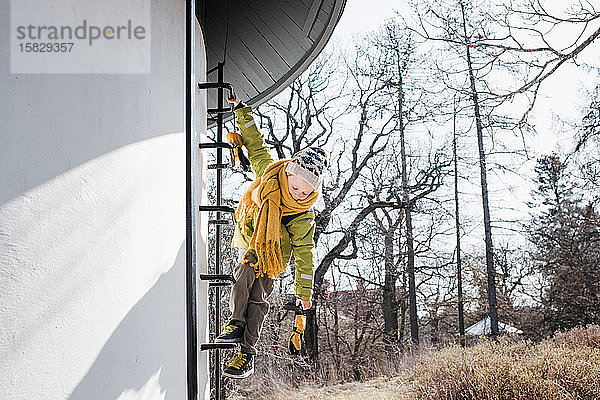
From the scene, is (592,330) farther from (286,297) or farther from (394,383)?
(286,297)

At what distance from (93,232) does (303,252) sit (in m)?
1.10

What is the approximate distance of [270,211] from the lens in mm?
2084

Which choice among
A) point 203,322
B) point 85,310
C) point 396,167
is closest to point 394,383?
point 396,167

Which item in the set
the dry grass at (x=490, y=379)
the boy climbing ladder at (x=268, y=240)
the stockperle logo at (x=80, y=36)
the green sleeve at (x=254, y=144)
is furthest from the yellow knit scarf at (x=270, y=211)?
the dry grass at (x=490, y=379)

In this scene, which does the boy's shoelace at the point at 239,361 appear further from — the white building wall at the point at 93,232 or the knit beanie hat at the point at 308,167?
the knit beanie hat at the point at 308,167

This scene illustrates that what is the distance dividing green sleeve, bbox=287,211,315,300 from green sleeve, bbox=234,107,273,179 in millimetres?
263

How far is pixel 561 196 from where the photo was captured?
36.4 feet

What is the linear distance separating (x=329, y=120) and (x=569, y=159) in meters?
4.45

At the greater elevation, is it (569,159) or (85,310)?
(569,159)

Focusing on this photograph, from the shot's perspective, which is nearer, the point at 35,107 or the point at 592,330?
the point at 35,107

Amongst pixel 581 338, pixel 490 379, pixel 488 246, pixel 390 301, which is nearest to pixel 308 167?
pixel 490 379

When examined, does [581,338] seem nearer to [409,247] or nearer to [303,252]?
[409,247]

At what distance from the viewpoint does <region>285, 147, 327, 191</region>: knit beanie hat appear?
82.8 inches

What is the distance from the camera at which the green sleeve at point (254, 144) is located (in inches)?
90.4
